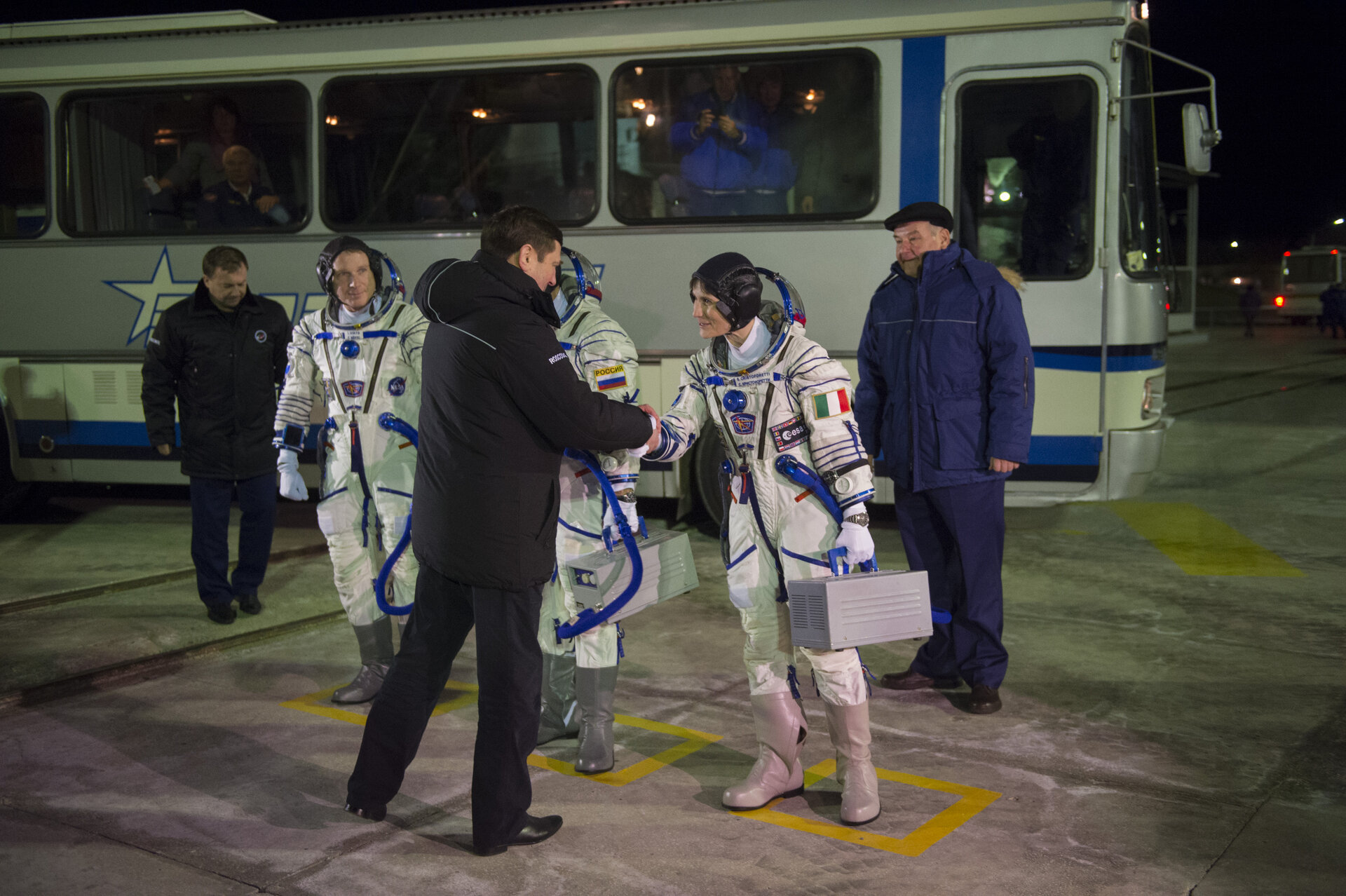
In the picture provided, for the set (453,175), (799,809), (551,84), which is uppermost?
(551,84)

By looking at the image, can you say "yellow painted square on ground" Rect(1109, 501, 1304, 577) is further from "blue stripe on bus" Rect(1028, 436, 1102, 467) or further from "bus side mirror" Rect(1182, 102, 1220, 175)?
"bus side mirror" Rect(1182, 102, 1220, 175)

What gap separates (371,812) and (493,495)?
115cm

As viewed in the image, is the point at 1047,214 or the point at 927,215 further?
the point at 1047,214

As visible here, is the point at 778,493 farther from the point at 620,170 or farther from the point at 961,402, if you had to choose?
the point at 620,170

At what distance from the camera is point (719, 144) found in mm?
7516

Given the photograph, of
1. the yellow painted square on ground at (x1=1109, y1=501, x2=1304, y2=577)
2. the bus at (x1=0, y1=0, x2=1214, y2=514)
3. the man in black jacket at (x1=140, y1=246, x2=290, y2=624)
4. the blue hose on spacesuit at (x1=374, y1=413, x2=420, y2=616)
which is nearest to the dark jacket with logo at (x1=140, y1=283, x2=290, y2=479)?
the man in black jacket at (x1=140, y1=246, x2=290, y2=624)

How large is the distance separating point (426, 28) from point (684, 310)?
2.58 metres

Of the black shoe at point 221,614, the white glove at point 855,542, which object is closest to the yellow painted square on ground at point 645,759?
the white glove at point 855,542

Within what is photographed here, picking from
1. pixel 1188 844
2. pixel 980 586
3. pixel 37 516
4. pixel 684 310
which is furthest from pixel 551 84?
pixel 1188 844

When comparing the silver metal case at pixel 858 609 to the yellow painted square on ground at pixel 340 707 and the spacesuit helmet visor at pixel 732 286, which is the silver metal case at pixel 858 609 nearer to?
the spacesuit helmet visor at pixel 732 286

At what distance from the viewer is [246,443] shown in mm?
6250

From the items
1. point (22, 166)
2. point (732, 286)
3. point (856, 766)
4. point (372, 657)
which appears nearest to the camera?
point (732, 286)

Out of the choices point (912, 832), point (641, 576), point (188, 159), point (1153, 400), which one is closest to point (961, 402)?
point (641, 576)

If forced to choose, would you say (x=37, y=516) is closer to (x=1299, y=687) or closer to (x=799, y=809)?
(x=799, y=809)
